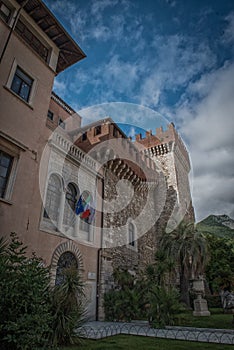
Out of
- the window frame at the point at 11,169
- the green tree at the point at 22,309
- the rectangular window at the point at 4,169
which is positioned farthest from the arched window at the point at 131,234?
→ the green tree at the point at 22,309

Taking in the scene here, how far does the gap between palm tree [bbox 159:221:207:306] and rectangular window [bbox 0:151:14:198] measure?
12.9 m

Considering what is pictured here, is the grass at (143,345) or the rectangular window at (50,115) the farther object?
the rectangular window at (50,115)

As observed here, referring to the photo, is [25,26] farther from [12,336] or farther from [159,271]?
[159,271]

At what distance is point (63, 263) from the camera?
10.4 metres

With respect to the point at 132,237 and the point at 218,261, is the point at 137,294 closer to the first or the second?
the point at 132,237

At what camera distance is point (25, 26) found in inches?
438

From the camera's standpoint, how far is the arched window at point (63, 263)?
9898 millimetres

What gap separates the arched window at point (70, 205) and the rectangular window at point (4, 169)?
3.66 metres

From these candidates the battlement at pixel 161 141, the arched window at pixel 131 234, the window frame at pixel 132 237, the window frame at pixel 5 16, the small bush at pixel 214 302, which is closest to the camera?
the window frame at pixel 5 16

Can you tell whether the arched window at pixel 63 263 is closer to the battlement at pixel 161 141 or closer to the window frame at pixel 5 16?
the window frame at pixel 5 16

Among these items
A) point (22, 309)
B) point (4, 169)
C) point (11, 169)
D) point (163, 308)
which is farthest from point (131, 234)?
point (22, 309)

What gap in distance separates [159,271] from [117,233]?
12.3 ft

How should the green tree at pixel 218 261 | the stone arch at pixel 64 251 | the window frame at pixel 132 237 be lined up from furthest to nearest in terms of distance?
the green tree at pixel 218 261 → the window frame at pixel 132 237 → the stone arch at pixel 64 251

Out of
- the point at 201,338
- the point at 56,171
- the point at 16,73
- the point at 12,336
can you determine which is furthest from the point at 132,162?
the point at 12,336
